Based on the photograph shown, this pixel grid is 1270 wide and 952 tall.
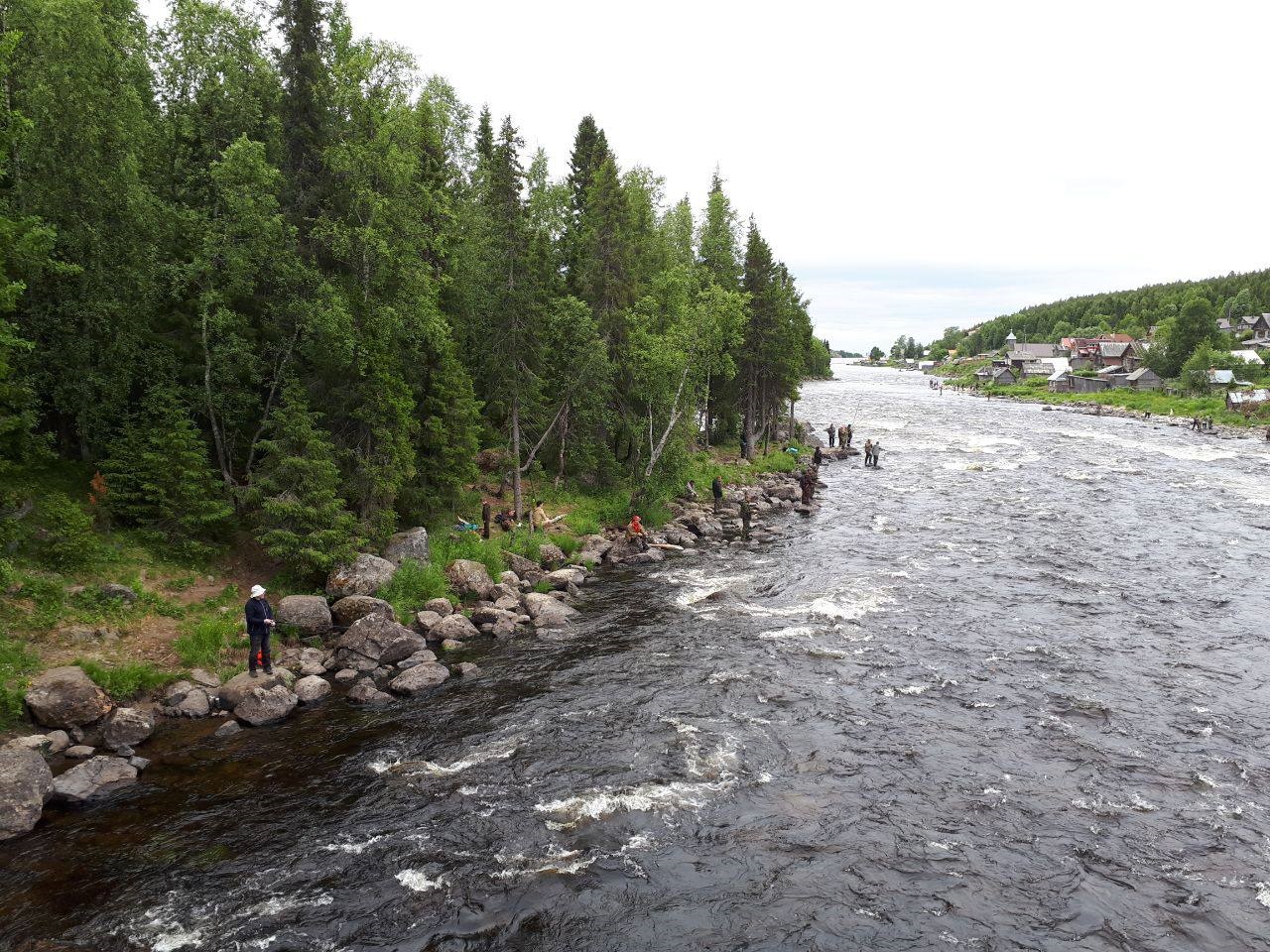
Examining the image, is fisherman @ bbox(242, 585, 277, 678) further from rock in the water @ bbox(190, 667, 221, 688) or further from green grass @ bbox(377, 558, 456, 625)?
green grass @ bbox(377, 558, 456, 625)

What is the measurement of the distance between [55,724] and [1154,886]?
22.3m

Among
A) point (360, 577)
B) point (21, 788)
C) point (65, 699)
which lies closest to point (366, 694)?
point (360, 577)

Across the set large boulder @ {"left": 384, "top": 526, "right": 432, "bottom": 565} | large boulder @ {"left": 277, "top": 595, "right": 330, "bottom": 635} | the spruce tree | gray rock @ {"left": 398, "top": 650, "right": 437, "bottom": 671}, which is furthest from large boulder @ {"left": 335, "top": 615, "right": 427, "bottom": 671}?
large boulder @ {"left": 384, "top": 526, "right": 432, "bottom": 565}

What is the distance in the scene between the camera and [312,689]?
18406 millimetres

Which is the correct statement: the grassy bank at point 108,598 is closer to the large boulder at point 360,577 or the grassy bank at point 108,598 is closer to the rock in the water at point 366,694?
the large boulder at point 360,577

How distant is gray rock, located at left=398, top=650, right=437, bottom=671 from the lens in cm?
2045

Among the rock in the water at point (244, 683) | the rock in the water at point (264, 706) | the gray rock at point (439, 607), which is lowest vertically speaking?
the rock in the water at point (264, 706)

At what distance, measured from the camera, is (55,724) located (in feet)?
51.0

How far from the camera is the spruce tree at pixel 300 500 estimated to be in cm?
2217

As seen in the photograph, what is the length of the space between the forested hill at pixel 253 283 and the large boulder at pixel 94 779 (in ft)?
27.1

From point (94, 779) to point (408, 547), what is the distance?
12.2m

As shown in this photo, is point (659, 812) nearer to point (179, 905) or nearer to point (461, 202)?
point (179, 905)

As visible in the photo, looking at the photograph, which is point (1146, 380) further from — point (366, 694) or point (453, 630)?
point (366, 694)

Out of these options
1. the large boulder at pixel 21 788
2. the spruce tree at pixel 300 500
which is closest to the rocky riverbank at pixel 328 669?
the large boulder at pixel 21 788
